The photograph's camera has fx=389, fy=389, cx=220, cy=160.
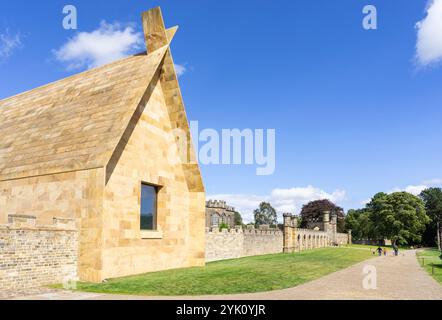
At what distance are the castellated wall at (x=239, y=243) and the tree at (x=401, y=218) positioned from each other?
39.3 m

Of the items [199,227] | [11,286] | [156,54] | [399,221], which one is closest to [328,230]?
[399,221]

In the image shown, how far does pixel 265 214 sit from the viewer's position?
127 meters

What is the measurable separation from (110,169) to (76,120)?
12.9ft

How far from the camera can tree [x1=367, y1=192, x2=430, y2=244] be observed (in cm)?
7688

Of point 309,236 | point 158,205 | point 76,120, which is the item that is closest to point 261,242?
point 309,236

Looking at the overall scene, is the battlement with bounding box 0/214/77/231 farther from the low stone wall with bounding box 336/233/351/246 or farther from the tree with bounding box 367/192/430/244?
the tree with bounding box 367/192/430/244

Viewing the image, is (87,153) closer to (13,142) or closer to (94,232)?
(94,232)

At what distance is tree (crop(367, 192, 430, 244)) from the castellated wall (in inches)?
1547

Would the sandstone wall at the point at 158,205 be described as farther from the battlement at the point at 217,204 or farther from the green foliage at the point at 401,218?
the green foliage at the point at 401,218

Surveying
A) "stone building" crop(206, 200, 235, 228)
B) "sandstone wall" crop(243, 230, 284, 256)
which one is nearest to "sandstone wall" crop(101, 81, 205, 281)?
"sandstone wall" crop(243, 230, 284, 256)

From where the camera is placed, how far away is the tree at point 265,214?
126m

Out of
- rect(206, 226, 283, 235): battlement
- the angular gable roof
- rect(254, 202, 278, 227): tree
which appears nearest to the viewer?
the angular gable roof

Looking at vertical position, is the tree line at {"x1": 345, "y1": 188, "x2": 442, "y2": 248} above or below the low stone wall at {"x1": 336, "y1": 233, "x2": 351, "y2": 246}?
above

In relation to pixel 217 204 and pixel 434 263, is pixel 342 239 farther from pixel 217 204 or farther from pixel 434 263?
pixel 434 263
